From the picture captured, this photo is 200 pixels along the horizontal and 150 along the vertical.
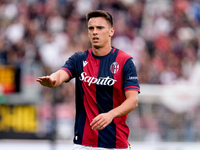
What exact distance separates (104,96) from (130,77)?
Answer: 37 cm

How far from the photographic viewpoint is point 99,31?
16.1 feet

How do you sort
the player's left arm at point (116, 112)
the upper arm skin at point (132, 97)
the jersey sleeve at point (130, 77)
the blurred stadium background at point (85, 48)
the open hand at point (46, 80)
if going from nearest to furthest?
the player's left arm at point (116, 112) < the open hand at point (46, 80) < the upper arm skin at point (132, 97) < the jersey sleeve at point (130, 77) < the blurred stadium background at point (85, 48)

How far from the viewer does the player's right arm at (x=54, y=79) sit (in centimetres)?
445

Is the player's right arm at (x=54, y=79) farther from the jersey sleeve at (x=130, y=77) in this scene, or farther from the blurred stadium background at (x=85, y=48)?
the blurred stadium background at (x=85, y=48)

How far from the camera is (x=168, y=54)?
523 inches

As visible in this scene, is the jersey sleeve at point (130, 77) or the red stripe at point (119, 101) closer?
the jersey sleeve at point (130, 77)

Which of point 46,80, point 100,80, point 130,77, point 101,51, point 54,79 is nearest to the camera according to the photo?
point 46,80

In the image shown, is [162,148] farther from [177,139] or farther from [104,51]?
[104,51]

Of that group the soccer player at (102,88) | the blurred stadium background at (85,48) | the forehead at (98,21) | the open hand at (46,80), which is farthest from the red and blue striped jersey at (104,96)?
the blurred stadium background at (85,48)

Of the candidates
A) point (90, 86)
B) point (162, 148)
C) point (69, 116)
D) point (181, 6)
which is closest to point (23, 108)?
point (69, 116)

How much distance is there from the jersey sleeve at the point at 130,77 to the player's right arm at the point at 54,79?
70 centimetres

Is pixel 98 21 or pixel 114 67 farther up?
pixel 98 21

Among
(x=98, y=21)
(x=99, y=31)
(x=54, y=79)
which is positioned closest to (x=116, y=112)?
(x=54, y=79)

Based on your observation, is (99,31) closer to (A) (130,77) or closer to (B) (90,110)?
(A) (130,77)
